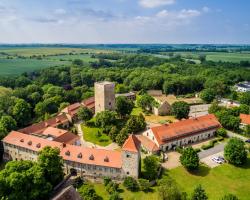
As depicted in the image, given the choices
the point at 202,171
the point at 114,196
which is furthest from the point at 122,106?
the point at 114,196

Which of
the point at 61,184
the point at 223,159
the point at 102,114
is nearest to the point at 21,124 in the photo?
the point at 102,114

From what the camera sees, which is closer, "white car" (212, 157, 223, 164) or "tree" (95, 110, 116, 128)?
"white car" (212, 157, 223, 164)

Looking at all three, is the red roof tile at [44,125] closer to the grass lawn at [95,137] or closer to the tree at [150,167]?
the grass lawn at [95,137]

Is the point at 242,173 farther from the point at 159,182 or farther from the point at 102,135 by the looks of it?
the point at 102,135

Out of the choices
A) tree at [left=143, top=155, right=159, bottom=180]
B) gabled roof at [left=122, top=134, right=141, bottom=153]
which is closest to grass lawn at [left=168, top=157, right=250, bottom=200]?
tree at [left=143, top=155, right=159, bottom=180]

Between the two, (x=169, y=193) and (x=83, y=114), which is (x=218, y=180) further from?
(x=83, y=114)

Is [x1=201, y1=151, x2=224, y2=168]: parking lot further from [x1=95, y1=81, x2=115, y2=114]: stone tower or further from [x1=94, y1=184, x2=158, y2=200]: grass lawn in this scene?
[x1=95, y1=81, x2=115, y2=114]: stone tower
